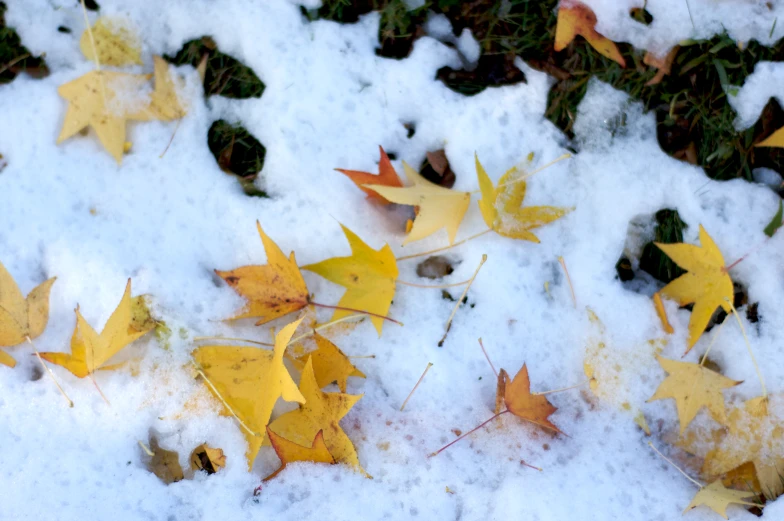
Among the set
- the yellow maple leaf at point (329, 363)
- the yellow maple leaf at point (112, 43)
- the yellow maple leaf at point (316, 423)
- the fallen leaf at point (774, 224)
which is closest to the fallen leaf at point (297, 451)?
the yellow maple leaf at point (316, 423)

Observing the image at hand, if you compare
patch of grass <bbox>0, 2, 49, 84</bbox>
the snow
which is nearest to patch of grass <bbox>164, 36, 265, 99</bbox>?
the snow

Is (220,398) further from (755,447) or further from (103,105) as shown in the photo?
(755,447)

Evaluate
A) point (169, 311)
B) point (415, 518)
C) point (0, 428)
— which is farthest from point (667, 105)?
point (0, 428)

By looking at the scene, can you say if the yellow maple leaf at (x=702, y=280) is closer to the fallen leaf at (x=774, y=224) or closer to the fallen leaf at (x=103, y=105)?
the fallen leaf at (x=774, y=224)

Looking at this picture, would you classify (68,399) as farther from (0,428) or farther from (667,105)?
(667,105)

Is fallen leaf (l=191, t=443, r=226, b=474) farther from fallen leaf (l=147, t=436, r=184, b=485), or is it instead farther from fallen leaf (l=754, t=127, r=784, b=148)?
fallen leaf (l=754, t=127, r=784, b=148)
